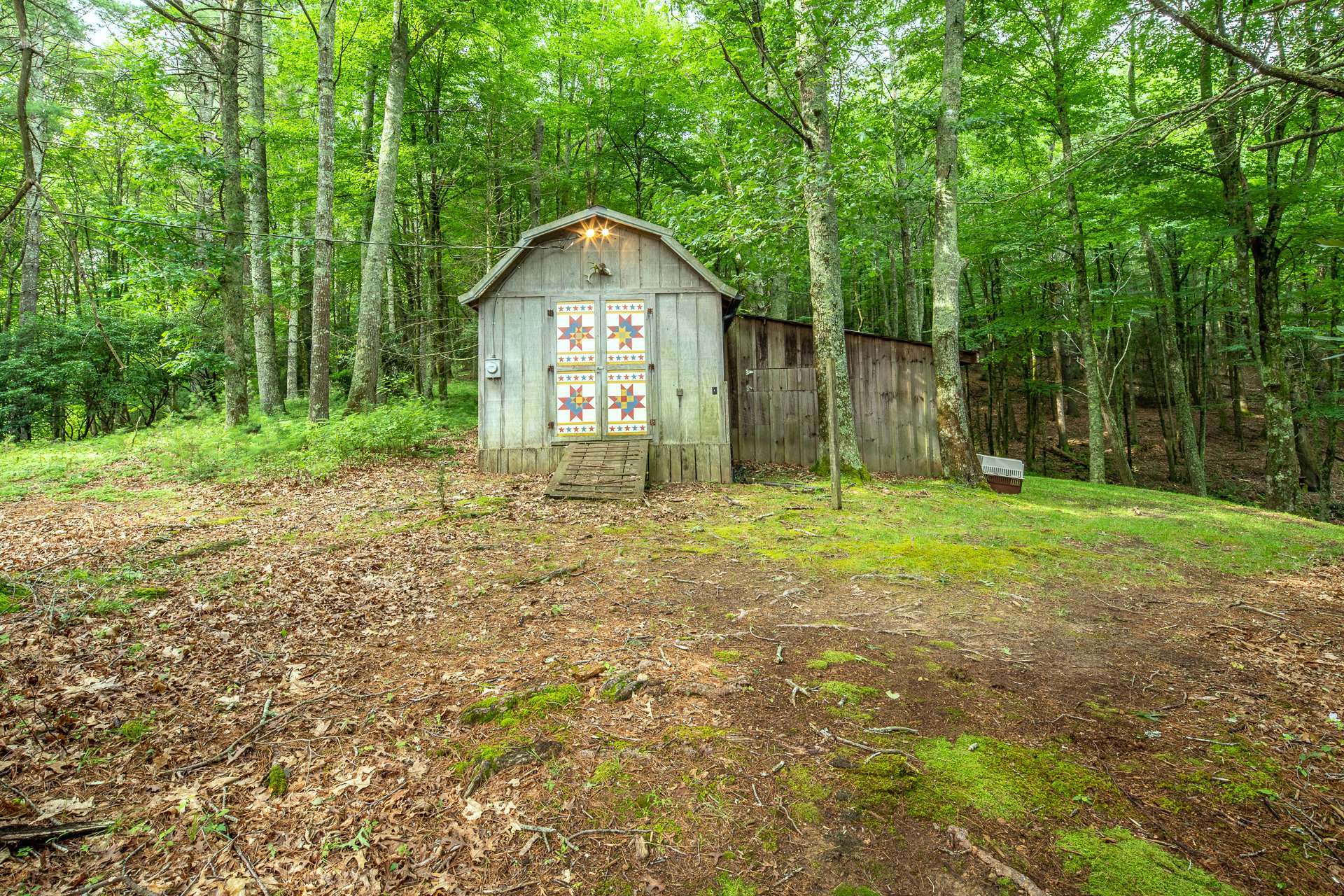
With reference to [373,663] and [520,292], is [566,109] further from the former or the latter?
[373,663]

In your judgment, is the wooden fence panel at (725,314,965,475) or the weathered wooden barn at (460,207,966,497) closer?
the weathered wooden barn at (460,207,966,497)

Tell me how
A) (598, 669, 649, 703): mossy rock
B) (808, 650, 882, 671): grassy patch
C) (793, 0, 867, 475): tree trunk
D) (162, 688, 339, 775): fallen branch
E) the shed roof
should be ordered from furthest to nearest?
1. the shed roof
2. (793, 0, 867, 475): tree trunk
3. (808, 650, 882, 671): grassy patch
4. (598, 669, 649, 703): mossy rock
5. (162, 688, 339, 775): fallen branch

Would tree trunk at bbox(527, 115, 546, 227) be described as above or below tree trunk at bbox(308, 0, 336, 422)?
above

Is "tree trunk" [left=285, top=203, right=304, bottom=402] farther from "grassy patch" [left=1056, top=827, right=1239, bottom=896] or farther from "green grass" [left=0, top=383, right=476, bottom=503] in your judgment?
"grassy patch" [left=1056, top=827, right=1239, bottom=896]

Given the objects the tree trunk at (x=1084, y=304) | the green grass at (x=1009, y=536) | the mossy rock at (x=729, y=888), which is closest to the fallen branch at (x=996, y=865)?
the mossy rock at (x=729, y=888)

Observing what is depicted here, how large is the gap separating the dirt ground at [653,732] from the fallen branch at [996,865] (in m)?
0.02

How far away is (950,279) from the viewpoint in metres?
9.27

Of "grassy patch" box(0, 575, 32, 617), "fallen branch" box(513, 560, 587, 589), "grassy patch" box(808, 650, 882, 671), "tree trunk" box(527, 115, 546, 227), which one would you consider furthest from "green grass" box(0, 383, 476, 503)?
"grassy patch" box(808, 650, 882, 671)

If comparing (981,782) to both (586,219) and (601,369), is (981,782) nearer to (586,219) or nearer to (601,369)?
(601,369)

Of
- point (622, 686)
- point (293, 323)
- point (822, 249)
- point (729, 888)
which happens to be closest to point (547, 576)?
point (622, 686)

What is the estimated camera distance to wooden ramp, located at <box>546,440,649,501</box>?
26.9 feet

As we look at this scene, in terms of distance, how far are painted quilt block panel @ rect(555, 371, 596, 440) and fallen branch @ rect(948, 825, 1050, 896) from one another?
27.5ft

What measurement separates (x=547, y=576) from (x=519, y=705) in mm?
2196

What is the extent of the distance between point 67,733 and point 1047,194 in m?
16.6
